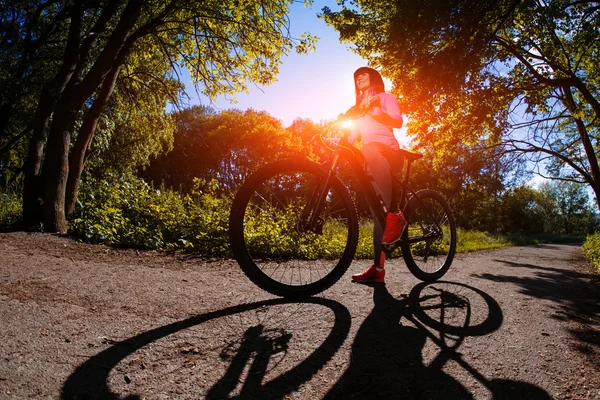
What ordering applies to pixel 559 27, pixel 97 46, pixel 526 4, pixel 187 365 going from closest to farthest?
1. pixel 187 365
2. pixel 526 4
3. pixel 559 27
4. pixel 97 46

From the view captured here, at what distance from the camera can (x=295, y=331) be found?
214 cm

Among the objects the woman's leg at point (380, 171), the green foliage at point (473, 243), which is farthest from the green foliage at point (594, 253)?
the woman's leg at point (380, 171)

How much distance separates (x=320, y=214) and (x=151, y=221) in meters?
4.51

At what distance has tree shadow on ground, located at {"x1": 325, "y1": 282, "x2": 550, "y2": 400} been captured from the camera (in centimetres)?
155

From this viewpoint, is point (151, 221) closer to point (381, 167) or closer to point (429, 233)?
point (381, 167)

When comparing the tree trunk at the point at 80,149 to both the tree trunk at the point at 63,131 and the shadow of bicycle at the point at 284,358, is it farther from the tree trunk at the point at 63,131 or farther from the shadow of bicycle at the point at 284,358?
the shadow of bicycle at the point at 284,358

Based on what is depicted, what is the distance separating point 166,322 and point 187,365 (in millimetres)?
593

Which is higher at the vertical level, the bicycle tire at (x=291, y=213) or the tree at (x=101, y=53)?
the tree at (x=101, y=53)

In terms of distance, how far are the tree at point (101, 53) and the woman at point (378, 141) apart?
5.31 m

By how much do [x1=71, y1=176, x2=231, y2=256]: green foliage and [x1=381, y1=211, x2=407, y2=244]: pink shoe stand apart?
253cm

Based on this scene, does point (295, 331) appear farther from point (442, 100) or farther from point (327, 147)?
point (442, 100)

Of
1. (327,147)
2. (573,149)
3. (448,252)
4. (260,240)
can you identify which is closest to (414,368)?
(327,147)

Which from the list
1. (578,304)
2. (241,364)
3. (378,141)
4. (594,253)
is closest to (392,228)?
(378,141)

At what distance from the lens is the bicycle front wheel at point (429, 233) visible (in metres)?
4.10
